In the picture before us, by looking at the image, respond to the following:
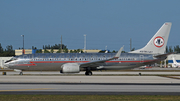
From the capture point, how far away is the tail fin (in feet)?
146

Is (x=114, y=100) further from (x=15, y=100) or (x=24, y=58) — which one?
(x=24, y=58)

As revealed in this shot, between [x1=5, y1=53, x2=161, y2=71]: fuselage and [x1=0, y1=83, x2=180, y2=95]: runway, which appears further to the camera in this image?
[x1=5, y1=53, x2=161, y2=71]: fuselage

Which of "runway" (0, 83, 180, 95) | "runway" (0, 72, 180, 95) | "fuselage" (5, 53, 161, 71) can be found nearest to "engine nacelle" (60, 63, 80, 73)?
"fuselage" (5, 53, 161, 71)

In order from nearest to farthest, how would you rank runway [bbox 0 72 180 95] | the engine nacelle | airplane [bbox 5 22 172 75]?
runway [bbox 0 72 180 95] → the engine nacelle → airplane [bbox 5 22 172 75]

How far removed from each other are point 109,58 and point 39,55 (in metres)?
12.5

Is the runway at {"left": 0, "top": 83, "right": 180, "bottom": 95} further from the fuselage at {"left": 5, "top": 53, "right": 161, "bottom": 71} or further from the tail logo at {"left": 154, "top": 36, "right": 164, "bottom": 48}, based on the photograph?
the tail logo at {"left": 154, "top": 36, "right": 164, "bottom": 48}

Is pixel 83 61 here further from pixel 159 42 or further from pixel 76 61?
pixel 159 42

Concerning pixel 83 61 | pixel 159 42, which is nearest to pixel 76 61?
pixel 83 61

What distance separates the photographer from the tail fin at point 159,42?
4462 cm

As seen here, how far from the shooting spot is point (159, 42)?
147ft

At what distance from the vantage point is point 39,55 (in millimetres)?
44219

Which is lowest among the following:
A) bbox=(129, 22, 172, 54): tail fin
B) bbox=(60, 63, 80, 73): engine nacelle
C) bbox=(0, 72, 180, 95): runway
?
bbox=(0, 72, 180, 95): runway

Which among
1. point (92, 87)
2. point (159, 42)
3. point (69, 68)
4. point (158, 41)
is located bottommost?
point (92, 87)

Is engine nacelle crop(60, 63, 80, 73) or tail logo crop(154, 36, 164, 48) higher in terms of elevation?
tail logo crop(154, 36, 164, 48)
